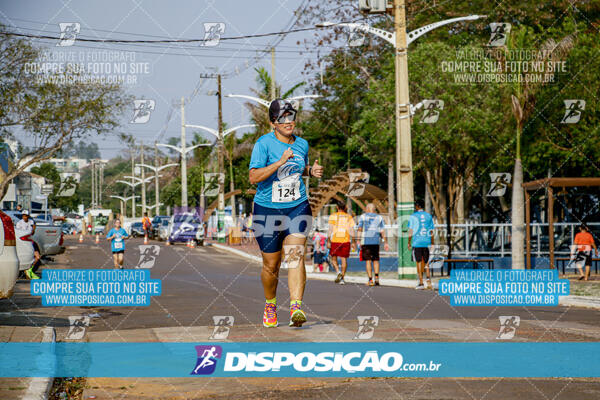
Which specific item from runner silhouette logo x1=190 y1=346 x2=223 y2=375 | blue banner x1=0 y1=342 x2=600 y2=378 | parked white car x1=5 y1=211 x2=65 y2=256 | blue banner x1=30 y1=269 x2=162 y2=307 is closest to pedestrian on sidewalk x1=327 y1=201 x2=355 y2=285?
blue banner x1=30 y1=269 x2=162 y2=307

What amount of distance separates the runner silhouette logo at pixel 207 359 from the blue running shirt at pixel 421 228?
1151 centimetres

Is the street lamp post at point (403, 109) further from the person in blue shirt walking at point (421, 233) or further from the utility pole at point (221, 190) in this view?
the utility pole at point (221, 190)

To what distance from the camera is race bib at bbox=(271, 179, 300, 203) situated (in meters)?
6.38

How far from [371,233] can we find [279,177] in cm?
1315

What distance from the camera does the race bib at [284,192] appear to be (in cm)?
638

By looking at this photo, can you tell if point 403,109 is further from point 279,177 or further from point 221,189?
point 221,189

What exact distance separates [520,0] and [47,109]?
22.1 m

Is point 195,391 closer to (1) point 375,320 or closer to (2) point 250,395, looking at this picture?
(2) point 250,395

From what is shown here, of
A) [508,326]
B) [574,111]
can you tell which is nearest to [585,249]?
[574,111]

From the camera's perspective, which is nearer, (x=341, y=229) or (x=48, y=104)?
(x=341, y=229)

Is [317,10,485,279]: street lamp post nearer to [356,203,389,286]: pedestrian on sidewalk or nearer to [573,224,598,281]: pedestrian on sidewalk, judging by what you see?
[356,203,389,286]: pedestrian on sidewalk

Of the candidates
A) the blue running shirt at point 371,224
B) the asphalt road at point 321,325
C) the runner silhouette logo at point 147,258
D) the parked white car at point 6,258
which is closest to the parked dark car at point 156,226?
the runner silhouette logo at point 147,258

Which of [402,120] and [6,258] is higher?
[402,120]

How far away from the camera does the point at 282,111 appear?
19.9 feet
